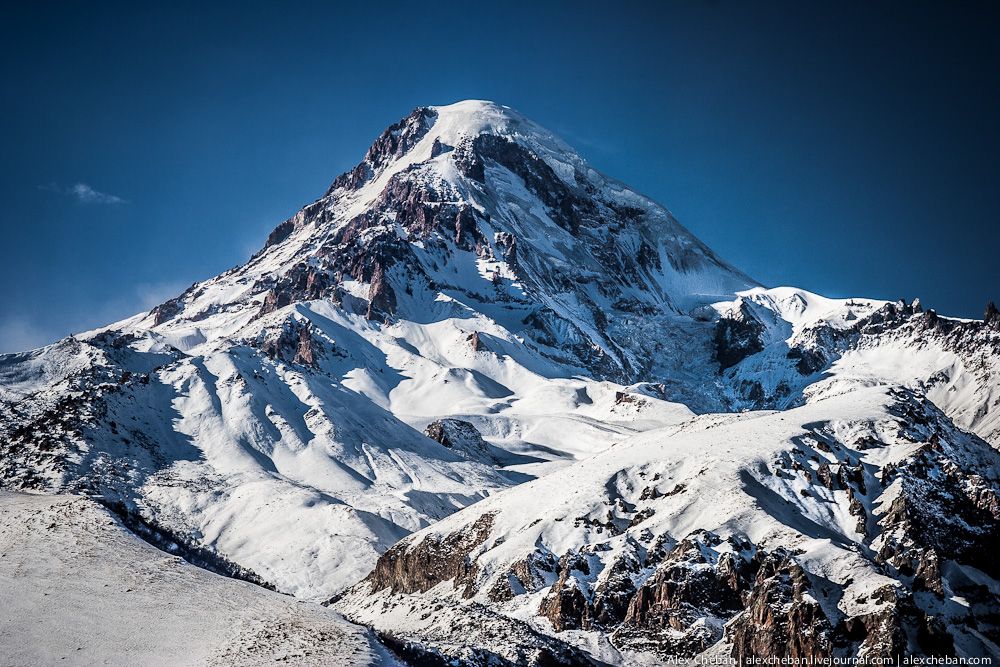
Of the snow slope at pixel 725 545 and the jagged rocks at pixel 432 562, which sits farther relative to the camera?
the jagged rocks at pixel 432 562

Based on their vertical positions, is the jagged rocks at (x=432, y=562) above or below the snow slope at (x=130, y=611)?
above

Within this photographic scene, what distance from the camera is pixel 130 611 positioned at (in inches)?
2233

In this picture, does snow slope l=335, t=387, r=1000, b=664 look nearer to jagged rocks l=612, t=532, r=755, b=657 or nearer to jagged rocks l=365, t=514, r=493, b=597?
jagged rocks l=612, t=532, r=755, b=657

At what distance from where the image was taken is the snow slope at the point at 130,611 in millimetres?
51594

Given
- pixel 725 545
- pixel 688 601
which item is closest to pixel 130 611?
pixel 688 601

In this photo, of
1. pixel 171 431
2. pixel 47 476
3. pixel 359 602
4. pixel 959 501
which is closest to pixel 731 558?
pixel 959 501

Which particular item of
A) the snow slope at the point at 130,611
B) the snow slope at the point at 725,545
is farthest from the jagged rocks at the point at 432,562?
the snow slope at the point at 130,611

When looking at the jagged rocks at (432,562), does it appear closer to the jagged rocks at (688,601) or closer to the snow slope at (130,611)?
the jagged rocks at (688,601)

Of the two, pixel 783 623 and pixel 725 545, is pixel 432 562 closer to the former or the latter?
pixel 725 545

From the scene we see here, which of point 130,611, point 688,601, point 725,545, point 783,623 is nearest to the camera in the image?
point 130,611

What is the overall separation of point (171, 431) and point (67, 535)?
140m

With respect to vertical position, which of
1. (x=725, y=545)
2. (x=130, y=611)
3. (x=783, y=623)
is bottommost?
(x=130, y=611)

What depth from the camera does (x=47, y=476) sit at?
157 metres

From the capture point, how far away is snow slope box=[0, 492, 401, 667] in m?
51.6
